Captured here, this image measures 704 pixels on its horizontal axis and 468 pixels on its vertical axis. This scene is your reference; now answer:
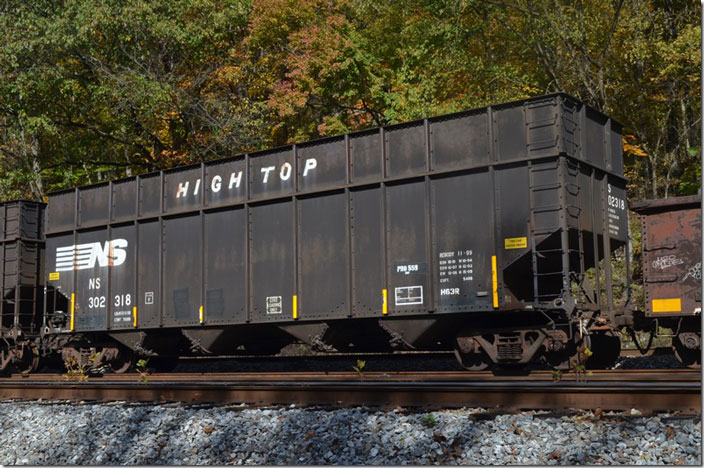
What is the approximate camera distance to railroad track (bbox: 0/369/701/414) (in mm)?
8227

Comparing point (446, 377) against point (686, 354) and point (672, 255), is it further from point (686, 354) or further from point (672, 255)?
point (672, 255)

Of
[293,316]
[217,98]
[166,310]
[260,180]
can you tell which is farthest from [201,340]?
[217,98]

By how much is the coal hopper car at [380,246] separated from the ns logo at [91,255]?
4 cm

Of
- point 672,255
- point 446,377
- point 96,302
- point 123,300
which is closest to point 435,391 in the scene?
point 446,377

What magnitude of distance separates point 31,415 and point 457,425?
250 inches

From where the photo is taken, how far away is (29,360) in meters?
18.0

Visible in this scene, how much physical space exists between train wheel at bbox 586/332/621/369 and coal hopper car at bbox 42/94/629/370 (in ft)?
0.12

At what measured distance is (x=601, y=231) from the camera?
13422 millimetres

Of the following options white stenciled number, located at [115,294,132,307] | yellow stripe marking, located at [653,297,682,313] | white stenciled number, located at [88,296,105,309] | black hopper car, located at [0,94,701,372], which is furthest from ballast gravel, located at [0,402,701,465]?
white stenciled number, located at [88,296,105,309]

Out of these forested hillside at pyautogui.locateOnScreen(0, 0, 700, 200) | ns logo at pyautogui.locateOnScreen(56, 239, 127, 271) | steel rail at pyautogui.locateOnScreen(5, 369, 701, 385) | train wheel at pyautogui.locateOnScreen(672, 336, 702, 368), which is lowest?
steel rail at pyautogui.locateOnScreen(5, 369, 701, 385)

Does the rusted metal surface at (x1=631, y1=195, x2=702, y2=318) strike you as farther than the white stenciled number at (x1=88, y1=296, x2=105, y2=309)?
No

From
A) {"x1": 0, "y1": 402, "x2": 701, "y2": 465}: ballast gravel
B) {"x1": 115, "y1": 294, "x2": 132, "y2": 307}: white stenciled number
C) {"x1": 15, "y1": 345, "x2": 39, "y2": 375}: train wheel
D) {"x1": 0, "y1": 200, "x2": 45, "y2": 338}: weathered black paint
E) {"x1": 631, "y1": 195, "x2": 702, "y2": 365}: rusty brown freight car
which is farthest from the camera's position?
{"x1": 0, "y1": 200, "x2": 45, "y2": 338}: weathered black paint

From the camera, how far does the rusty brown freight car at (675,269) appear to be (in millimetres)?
12750

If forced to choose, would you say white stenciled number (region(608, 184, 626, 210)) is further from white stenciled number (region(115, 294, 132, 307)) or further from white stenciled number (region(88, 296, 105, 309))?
white stenciled number (region(88, 296, 105, 309))
